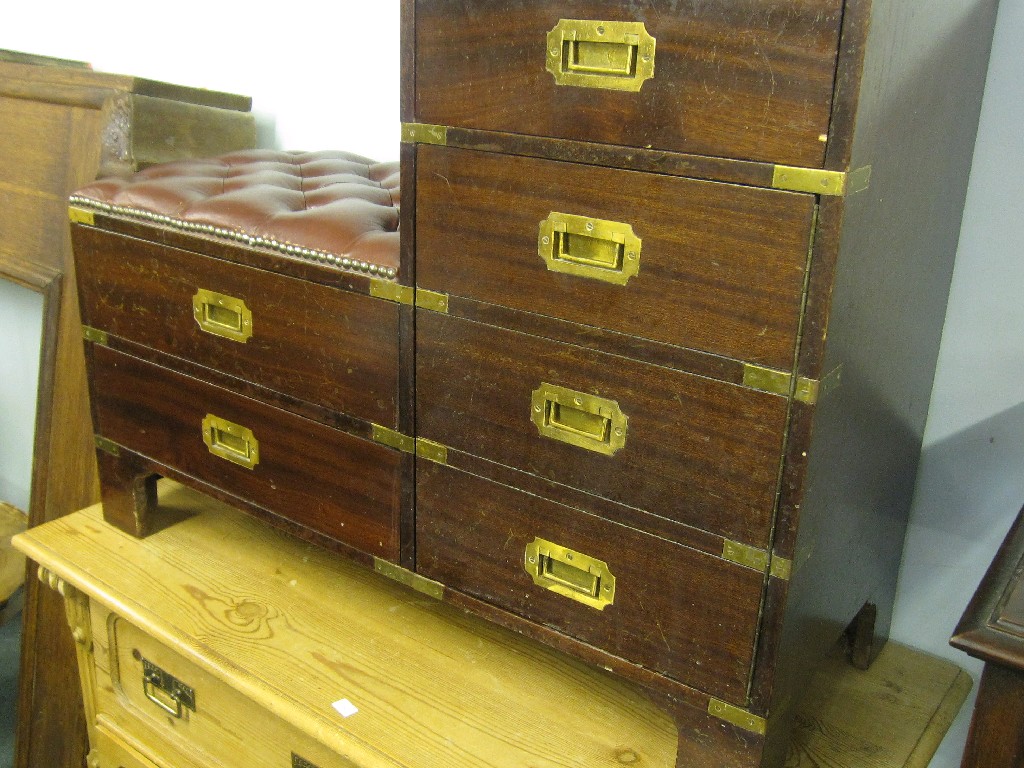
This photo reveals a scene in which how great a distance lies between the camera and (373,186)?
4.27 ft

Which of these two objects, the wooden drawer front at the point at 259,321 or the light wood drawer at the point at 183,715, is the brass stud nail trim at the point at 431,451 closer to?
the wooden drawer front at the point at 259,321

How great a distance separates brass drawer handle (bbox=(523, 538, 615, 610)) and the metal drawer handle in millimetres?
541

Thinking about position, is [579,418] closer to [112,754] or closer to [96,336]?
[96,336]

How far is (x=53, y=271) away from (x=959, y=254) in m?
1.54

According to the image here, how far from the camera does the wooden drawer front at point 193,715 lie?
3.77ft

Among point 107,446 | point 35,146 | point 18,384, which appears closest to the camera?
point 107,446

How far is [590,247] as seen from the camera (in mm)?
854

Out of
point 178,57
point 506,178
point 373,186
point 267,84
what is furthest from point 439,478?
point 178,57

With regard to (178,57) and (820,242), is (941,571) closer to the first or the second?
(820,242)

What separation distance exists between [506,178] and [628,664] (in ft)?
1.56

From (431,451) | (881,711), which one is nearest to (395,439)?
(431,451)

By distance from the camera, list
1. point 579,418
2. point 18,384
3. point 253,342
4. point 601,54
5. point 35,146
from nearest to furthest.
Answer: point 601,54, point 579,418, point 253,342, point 35,146, point 18,384

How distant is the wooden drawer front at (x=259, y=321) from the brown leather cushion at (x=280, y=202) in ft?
0.12

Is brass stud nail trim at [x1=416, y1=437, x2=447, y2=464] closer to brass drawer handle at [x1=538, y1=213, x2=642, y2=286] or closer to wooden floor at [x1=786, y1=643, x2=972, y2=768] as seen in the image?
brass drawer handle at [x1=538, y1=213, x2=642, y2=286]
